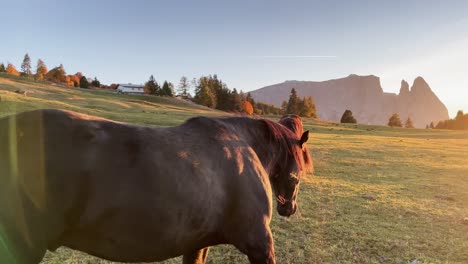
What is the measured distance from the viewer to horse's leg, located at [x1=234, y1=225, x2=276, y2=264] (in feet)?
9.84

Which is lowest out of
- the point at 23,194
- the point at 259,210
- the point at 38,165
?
the point at 259,210

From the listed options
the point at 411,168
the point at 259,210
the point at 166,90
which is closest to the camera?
the point at 259,210

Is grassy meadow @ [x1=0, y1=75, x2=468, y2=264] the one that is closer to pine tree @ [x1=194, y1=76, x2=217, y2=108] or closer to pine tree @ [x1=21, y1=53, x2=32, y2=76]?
pine tree @ [x1=194, y1=76, x2=217, y2=108]

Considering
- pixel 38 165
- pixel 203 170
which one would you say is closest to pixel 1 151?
pixel 38 165

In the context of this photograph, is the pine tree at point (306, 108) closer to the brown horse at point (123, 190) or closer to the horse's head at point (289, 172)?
the horse's head at point (289, 172)

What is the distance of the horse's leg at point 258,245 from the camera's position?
300 cm

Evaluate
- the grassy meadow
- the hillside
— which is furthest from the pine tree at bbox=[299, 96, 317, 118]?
the grassy meadow

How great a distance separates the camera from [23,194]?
2.11 metres

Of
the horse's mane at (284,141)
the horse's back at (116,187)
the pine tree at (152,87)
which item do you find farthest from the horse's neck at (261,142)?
the pine tree at (152,87)

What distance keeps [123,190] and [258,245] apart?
1.41 m

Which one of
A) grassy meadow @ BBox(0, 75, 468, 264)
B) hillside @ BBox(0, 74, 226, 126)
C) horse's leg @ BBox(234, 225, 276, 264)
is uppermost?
horse's leg @ BBox(234, 225, 276, 264)

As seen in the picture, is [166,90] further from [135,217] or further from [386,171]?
[135,217]

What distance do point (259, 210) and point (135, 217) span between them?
46.2 inches

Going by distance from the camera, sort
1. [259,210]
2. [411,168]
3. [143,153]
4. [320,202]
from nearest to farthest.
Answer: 1. [143,153]
2. [259,210]
3. [320,202]
4. [411,168]
